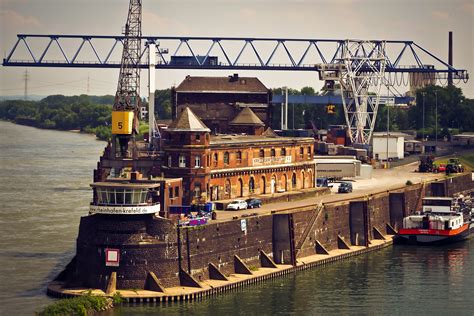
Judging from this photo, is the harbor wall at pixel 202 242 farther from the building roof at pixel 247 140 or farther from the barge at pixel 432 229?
the building roof at pixel 247 140

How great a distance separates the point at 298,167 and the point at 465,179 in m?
37.6

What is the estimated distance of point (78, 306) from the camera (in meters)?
97.1

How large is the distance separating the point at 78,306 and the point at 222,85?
272 feet

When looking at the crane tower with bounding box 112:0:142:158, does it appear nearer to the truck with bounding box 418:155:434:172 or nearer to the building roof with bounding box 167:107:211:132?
the building roof with bounding box 167:107:211:132

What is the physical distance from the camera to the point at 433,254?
445 ft

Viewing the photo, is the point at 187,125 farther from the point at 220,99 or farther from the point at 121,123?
the point at 220,99

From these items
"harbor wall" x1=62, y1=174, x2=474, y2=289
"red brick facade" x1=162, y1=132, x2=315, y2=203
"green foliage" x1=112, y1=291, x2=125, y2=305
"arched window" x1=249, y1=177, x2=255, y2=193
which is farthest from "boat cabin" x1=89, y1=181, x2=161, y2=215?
"arched window" x1=249, y1=177, x2=255, y2=193

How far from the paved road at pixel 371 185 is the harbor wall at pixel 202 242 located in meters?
2.77

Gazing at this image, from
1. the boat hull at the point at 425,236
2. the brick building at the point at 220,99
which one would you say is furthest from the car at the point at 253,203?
the brick building at the point at 220,99

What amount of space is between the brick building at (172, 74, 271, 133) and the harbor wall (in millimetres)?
38200

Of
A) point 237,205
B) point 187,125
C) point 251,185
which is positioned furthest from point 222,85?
point 237,205

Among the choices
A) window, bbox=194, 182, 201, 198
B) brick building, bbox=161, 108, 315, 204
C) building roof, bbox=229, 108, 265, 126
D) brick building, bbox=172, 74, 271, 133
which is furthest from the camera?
brick building, bbox=172, 74, 271, 133

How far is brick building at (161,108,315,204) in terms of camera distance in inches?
5005

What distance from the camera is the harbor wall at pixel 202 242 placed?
105 meters
